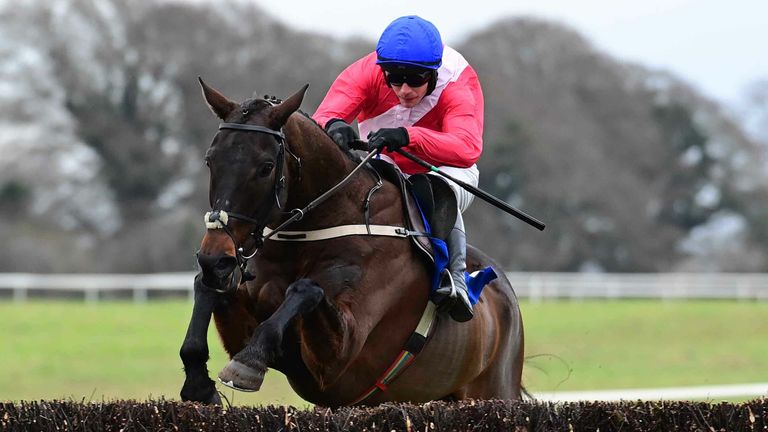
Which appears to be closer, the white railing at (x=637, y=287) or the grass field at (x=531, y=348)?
the grass field at (x=531, y=348)

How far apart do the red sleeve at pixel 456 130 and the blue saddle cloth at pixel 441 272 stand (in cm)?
38

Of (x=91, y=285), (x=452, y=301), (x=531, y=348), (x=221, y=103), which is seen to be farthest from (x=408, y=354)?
(x=91, y=285)

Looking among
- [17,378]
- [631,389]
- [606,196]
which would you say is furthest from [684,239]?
[17,378]

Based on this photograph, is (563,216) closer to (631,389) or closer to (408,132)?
(631,389)

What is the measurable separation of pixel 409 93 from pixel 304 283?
1281mm

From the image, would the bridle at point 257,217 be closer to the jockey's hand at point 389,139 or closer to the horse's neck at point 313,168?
the horse's neck at point 313,168

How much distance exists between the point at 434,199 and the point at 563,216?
33.4m

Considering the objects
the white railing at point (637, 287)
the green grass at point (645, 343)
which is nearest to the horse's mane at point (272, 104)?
the green grass at point (645, 343)

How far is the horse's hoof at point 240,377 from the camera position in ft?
15.4

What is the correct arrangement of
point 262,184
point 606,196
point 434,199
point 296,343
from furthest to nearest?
point 606,196 → point 434,199 → point 296,343 → point 262,184

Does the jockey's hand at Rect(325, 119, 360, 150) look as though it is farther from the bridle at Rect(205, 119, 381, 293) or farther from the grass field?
the grass field

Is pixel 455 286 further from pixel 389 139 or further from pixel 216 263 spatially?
pixel 216 263

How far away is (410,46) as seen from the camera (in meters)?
5.67

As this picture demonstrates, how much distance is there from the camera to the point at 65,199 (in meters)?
34.8
